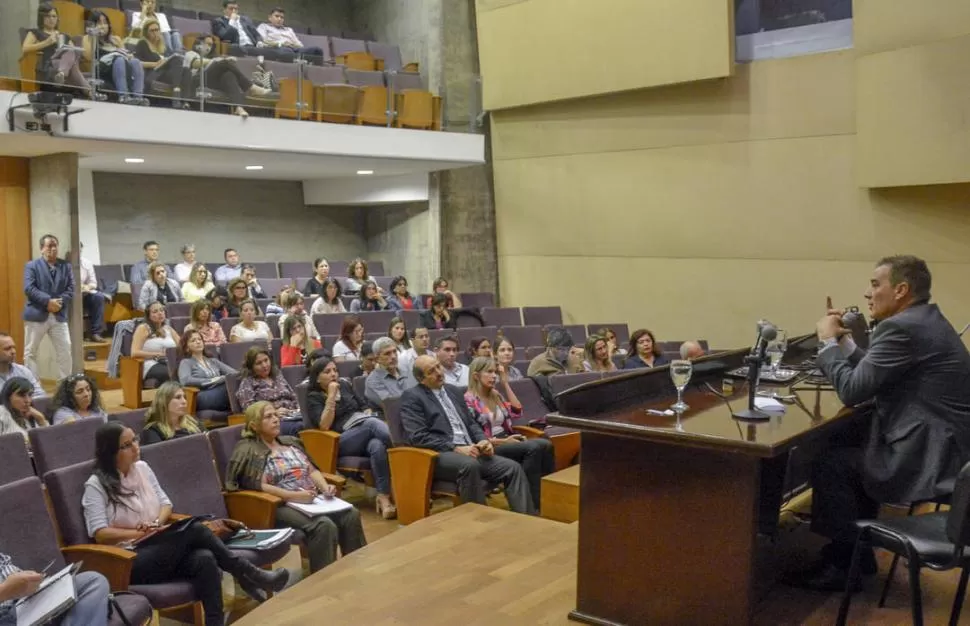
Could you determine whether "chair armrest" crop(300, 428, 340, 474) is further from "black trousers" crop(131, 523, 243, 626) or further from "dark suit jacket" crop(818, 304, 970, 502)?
"dark suit jacket" crop(818, 304, 970, 502)

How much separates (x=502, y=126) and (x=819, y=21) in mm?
3224

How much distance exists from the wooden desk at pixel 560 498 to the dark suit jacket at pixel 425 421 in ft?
1.54

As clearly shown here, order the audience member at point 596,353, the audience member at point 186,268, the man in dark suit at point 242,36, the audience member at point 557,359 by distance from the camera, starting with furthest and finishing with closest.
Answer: the man in dark suit at point 242,36, the audience member at point 186,268, the audience member at point 596,353, the audience member at point 557,359

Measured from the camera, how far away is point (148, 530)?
119 inches

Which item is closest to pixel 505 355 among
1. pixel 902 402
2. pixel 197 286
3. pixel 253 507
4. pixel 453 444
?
pixel 453 444

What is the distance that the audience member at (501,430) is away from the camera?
14.3 ft

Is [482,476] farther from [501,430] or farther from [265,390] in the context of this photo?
[265,390]

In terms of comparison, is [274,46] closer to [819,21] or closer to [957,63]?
[819,21]

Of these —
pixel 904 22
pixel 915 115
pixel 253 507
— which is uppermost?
pixel 904 22

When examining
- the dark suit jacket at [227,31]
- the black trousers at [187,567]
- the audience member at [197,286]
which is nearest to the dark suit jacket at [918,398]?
the black trousers at [187,567]

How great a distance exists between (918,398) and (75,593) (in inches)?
91.4

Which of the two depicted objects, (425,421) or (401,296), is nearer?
(425,421)

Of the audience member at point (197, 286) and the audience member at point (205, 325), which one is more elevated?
the audience member at point (197, 286)

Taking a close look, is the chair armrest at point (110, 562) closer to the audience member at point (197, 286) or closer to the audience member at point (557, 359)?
the audience member at point (557, 359)
